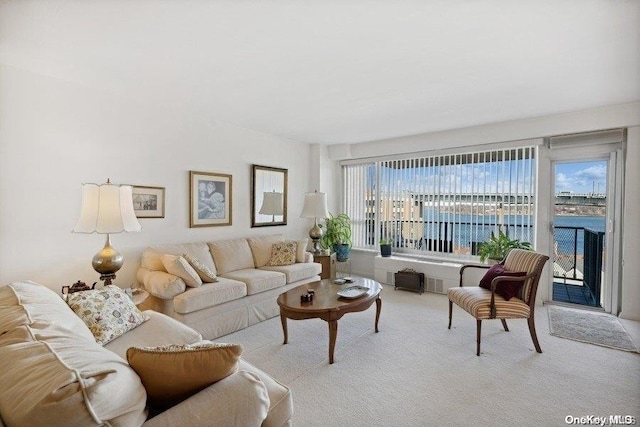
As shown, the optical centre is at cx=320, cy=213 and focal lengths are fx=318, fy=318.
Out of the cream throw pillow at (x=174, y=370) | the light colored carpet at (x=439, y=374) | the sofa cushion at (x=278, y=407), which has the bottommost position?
the light colored carpet at (x=439, y=374)

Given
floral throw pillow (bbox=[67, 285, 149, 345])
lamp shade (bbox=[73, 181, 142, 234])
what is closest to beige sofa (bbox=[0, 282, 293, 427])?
floral throw pillow (bbox=[67, 285, 149, 345])

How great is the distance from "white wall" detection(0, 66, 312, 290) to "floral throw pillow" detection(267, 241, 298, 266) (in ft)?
2.74

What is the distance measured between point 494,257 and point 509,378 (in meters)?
2.24

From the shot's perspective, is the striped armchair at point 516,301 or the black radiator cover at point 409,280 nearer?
the striped armchair at point 516,301

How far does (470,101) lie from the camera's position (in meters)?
3.51

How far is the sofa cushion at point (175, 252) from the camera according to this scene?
3.38 meters

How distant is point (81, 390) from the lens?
864mm

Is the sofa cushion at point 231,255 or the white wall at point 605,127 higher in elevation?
the white wall at point 605,127

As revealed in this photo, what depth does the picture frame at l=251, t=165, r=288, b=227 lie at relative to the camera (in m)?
4.90

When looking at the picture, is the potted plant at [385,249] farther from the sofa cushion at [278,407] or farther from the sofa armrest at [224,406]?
the sofa armrest at [224,406]

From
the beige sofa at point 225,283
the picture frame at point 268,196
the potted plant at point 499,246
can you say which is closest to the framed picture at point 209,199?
the beige sofa at point 225,283

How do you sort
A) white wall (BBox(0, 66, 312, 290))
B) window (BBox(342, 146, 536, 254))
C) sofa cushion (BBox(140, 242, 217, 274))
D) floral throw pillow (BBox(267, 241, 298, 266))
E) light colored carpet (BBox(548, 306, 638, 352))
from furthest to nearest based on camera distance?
window (BBox(342, 146, 536, 254)) → floral throw pillow (BBox(267, 241, 298, 266)) → sofa cushion (BBox(140, 242, 217, 274)) → light colored carpet (BBox(548, 306, 638, 352)) → white wall (BBox(0, 66, 312, 290))

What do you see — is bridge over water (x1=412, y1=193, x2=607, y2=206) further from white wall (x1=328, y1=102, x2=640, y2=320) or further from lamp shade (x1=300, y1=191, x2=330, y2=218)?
lamp shade (x1=300, y1=191, x2=330, y2=218)

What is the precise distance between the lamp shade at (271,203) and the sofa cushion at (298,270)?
3.21 ft
